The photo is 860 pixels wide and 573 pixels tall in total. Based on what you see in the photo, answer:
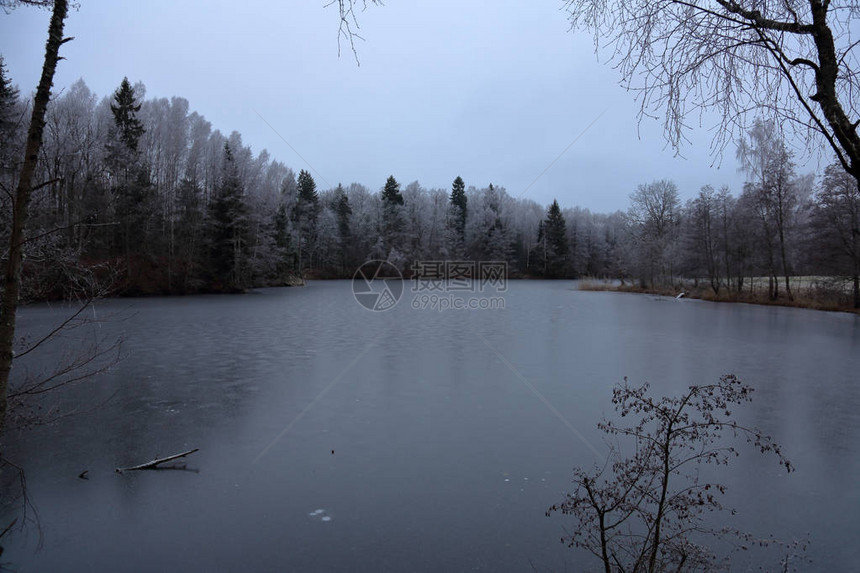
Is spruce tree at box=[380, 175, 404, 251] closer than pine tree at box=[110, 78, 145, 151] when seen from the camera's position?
No

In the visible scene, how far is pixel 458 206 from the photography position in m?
71.2

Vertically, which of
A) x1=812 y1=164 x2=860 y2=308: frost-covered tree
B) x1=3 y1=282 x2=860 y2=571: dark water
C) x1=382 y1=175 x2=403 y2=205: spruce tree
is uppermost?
x1=382 y1=175 x2=403 y2=205: spruce tree

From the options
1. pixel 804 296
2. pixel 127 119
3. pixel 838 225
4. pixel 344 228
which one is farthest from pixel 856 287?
pixel 344 228

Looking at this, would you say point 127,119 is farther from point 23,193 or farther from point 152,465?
point 23,193

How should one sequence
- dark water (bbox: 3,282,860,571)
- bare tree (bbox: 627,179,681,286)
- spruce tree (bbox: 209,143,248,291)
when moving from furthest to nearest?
bare tree (bbox: 627,179,681,286) → spruce tree (bbox: 209,143,248,291) → dark water (bbox: 3,282,860,571)

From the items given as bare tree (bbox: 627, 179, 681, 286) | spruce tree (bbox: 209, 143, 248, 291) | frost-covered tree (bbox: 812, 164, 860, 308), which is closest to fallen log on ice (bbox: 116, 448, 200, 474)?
frost-covered tree (bbox: 812, 164, 860, 308)

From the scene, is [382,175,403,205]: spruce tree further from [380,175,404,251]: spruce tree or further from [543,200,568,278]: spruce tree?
[543,200,568,278]: spruce tree

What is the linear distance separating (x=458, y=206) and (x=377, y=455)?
67429 mm

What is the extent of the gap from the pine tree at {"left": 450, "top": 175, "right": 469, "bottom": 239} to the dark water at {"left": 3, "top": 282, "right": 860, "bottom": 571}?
192ft

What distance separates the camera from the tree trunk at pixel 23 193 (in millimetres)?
2367

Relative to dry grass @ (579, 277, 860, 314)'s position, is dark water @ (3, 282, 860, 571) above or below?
below

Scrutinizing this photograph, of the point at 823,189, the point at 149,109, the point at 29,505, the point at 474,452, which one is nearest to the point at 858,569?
the point at 474,452

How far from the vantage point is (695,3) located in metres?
2.37

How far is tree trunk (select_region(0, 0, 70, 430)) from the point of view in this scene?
93.2 inches
